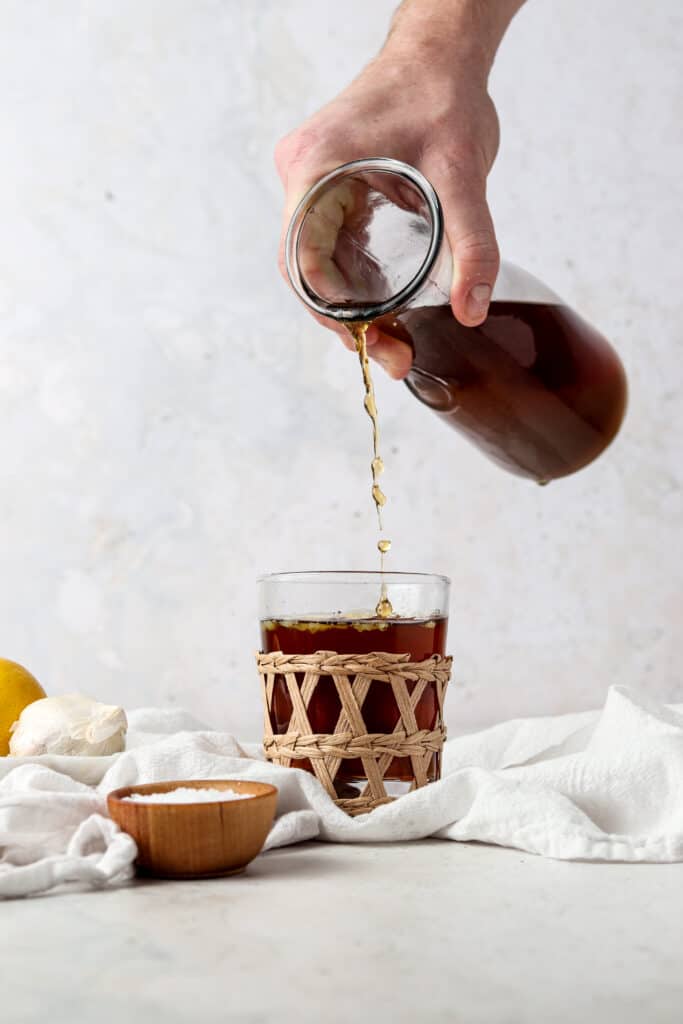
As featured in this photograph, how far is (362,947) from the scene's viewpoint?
0.51m

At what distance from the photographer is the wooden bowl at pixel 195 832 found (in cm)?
61

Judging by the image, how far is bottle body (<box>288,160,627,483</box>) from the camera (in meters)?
0.79

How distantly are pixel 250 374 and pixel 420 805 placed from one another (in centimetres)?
121

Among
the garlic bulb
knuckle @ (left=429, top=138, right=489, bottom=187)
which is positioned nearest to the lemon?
the garlic bulb

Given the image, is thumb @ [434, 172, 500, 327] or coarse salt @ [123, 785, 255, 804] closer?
coarse salt @ [123, 785, 255, 804]

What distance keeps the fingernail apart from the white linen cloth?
28 centimetres

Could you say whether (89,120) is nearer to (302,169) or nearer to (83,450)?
(83,450)

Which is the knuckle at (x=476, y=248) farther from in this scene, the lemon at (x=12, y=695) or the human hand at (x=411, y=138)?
the lemon at (x=12, y=695)

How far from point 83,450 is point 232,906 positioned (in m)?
1.37

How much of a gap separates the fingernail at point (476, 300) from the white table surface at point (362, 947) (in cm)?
35

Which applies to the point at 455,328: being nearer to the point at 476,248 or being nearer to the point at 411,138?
the point at 476,248

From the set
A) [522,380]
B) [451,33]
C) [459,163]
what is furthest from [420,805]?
[451,33]

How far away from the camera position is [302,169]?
89 centimetres

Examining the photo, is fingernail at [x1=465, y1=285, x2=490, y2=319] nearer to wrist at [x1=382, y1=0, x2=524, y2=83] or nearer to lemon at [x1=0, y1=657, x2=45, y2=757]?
wrist at [x1=382, y1=0, x2=524, y2=83]
